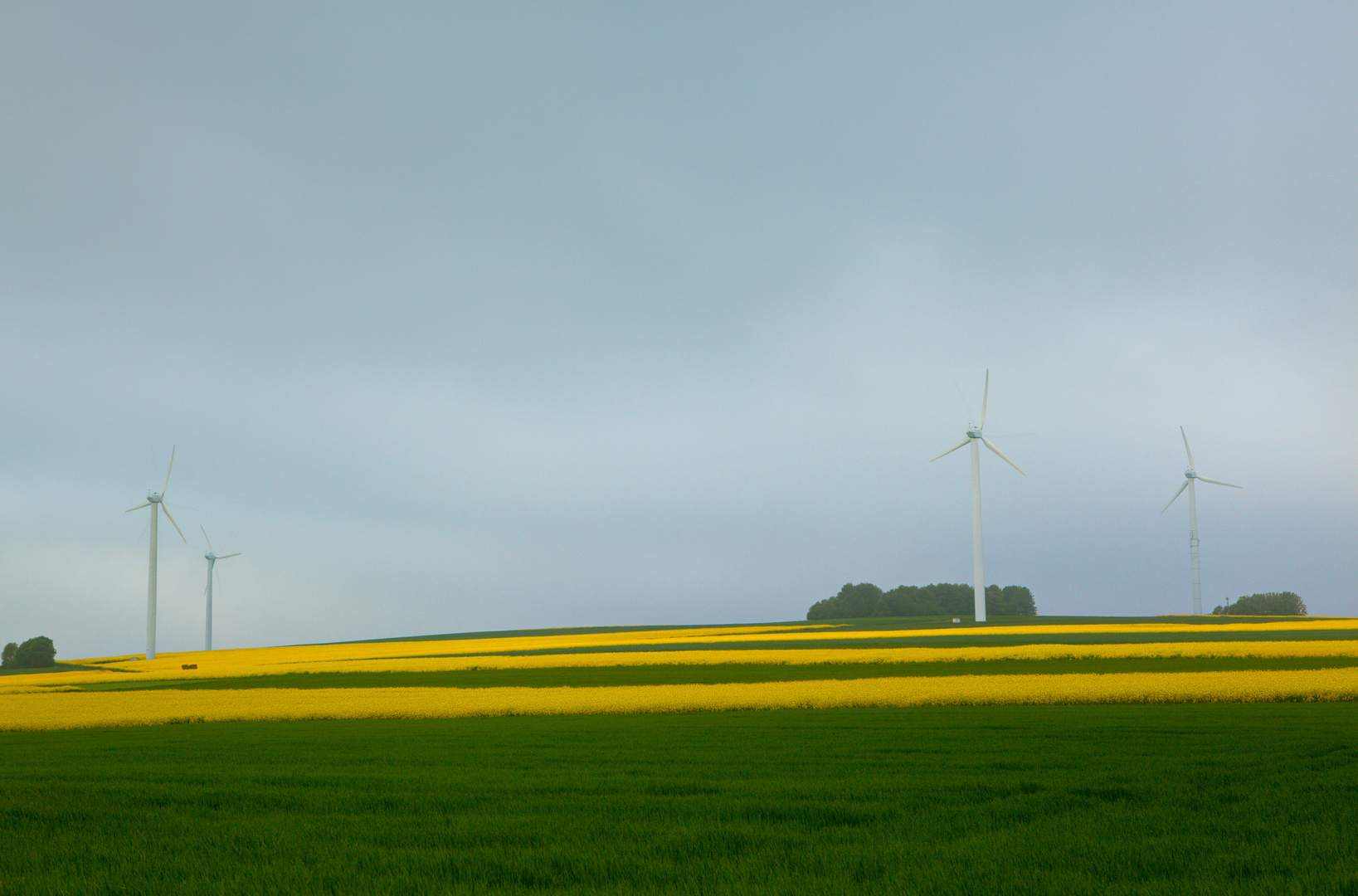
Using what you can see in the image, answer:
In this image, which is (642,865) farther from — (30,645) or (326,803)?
(30,645)

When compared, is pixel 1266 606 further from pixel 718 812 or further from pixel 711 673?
pixel 718 812

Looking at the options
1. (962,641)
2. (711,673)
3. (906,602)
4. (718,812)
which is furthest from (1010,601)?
(718,812)

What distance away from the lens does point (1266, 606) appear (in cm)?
15138

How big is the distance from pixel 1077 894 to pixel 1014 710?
65.8 feet

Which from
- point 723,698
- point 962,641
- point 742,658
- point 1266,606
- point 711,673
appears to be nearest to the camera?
point 723,698

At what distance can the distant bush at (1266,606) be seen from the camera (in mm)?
146875

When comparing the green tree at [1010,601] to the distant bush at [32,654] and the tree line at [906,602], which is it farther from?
the distant bush at [32,654]

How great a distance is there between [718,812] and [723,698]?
2094cm

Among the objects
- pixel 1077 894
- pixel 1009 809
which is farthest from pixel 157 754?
pixel 1077 894

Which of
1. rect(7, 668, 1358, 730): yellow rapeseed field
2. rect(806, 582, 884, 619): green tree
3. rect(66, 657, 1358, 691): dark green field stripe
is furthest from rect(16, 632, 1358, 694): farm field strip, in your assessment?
rect(806, 582, 884, 619): green tree

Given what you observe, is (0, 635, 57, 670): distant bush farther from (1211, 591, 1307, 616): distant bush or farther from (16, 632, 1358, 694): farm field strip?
(1211, 591, 1307, 616): distant bush

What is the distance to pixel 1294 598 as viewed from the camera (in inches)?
5969

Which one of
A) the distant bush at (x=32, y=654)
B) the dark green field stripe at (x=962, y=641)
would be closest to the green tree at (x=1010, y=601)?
the dark green field stripe at (x=962, y=641)

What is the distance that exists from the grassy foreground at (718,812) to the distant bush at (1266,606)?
146 metres
